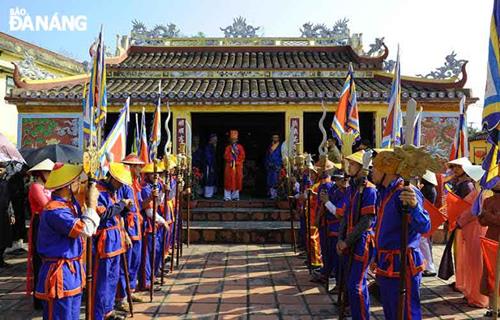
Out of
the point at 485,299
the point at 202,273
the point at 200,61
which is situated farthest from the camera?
the point at 200,61

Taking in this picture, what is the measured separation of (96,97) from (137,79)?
1058 centimetres

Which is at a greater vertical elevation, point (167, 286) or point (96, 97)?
point (96, 97)

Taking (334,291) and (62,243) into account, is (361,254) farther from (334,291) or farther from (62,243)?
(62,243)

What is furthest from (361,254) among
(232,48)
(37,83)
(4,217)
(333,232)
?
(232,48)

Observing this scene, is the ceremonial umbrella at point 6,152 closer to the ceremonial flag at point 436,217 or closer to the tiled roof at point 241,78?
the tiled roof at point 241,78

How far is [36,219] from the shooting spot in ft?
17.6

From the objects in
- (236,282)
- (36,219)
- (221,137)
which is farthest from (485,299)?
(221,137)

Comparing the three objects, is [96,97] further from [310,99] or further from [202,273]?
[310,99]

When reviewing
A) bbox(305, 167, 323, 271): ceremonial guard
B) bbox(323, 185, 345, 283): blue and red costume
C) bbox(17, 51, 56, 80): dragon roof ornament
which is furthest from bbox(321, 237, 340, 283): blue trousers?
bbox(17, 51, 56, 80): dragon roof ornament

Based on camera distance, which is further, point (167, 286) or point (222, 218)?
point (222, 218)

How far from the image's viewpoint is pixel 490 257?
15.9 feet

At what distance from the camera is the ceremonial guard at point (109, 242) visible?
14.5 ft

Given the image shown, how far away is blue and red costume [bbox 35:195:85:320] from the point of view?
3402mm

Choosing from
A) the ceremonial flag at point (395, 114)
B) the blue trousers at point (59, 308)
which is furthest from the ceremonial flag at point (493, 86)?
the blue trousers at point (59, 308)
